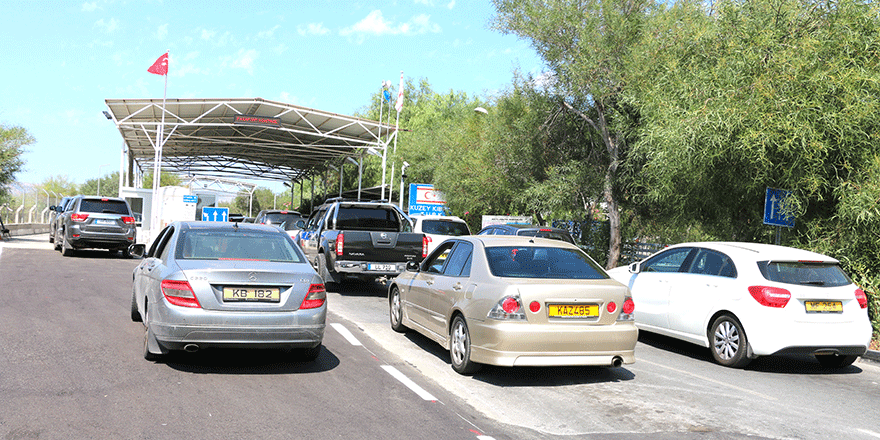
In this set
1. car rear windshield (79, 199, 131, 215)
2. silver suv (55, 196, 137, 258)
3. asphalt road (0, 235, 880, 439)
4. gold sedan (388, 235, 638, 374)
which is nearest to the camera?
asphalt road (0, 235, 880, 439)

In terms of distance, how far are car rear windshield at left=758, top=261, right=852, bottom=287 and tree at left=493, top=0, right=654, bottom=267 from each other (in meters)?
8.85

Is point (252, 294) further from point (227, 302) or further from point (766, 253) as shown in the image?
point (766, 253)

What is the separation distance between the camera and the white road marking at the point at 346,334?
8617 millimetres

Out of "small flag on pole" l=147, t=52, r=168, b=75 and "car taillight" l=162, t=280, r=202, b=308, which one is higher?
"small flag on pole" l=147, t=52, r=168, b=75

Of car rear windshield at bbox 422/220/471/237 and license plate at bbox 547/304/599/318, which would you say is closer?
license plate at bbox 547/304/599/318

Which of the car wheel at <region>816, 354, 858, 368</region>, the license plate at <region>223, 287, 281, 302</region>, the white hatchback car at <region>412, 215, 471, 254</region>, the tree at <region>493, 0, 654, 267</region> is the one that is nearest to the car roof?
the car wheel at <region>816, 354, 858, 368</region>

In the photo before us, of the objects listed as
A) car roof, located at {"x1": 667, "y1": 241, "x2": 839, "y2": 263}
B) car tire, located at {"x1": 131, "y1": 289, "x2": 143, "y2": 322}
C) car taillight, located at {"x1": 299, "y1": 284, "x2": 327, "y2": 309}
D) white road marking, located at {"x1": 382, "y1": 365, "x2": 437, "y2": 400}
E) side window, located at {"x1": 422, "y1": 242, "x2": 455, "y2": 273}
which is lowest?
white road marking, located at {"x1": 382, "y1": 365, "x2": 437, "y2": 400}

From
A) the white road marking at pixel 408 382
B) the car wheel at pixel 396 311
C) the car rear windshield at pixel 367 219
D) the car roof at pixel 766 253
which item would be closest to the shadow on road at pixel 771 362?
the car roof at pixel 766 253

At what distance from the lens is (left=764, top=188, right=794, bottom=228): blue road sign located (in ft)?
37.1

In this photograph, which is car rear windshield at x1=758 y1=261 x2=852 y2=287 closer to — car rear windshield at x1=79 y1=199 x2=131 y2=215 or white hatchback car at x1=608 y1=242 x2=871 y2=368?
white hatchback car at x1=608 y1=242 x2=871 y2=368

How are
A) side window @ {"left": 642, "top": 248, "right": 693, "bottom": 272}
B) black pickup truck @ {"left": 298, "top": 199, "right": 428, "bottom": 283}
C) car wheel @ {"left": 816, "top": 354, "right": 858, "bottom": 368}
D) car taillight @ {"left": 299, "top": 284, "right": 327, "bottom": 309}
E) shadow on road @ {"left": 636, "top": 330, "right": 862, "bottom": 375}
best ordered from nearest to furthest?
car taillight @ {"left": 299, "top": 284, "right": 327, "bottom": 309}, shadow on road @ {"left": 636, "top": 330, "right": 862, "bottom": 375}, car wheel @ {"left": 816, "top": 354, "right": 858, "bottom": 368}, side window @ {"left": 642, "top": 248, "right": 693, "bottom": 272}, black pickup truck @ {"left": 298, "top": 199, "right": 428, "bottom": 283}

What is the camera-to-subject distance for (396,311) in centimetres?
964

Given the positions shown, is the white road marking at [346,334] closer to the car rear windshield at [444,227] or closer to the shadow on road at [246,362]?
the shadow on road at [246,362]

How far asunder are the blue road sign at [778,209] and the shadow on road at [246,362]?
25.2 feet
